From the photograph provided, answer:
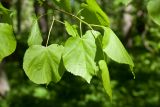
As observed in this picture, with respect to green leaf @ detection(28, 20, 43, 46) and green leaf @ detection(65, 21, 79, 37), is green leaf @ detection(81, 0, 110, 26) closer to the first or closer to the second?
green leaf @ detection(65, 21, 79, 37)

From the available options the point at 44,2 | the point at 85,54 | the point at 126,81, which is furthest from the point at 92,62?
the point at 126,81

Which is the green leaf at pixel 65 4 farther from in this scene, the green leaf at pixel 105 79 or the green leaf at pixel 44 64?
the green leaf at pixel 105 79

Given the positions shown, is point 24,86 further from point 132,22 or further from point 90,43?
point 90,43

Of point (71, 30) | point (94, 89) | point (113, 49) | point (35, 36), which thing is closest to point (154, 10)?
point (113, 49)

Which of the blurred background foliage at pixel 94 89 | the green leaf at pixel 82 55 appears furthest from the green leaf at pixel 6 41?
the blurred background foliage at pixel 94 89

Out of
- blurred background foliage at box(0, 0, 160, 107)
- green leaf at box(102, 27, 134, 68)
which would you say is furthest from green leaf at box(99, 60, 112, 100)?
blurred background foliage at box(0, 0, 160, 107)

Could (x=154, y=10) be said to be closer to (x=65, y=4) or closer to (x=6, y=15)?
(x=65, y=4)

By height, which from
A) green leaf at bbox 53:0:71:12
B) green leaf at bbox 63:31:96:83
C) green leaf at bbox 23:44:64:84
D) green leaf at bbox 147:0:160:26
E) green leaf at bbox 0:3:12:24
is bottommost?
green leaf at bbox 23:44:64:84
